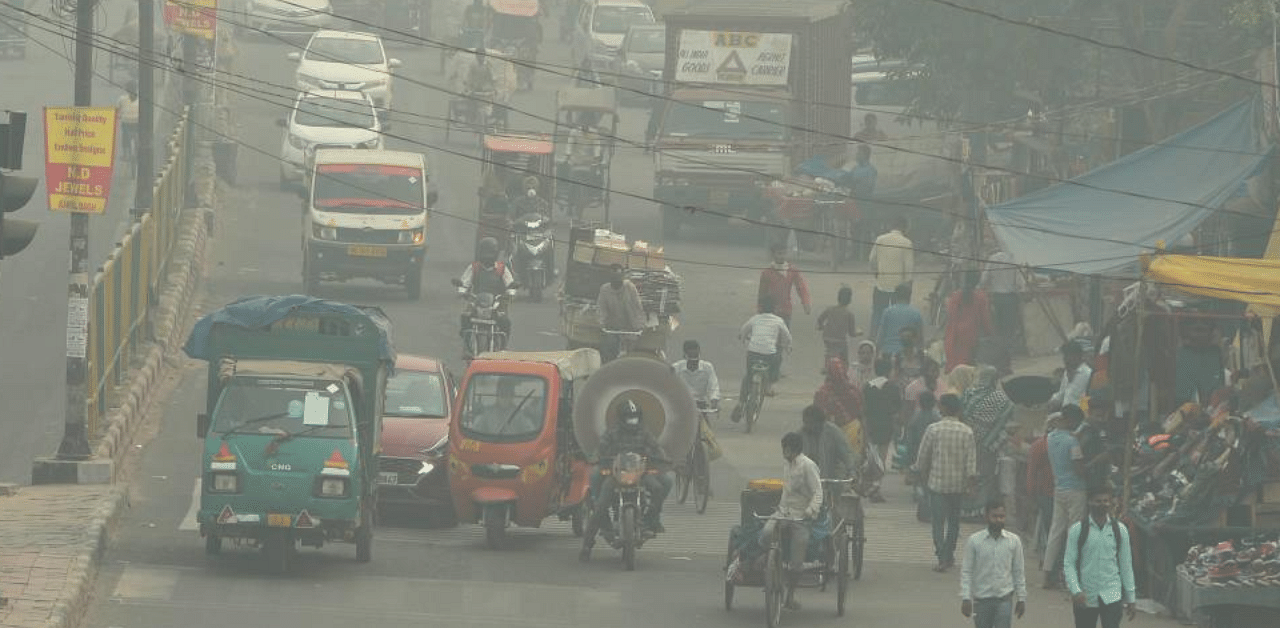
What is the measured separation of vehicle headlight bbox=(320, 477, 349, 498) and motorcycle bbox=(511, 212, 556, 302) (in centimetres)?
1657


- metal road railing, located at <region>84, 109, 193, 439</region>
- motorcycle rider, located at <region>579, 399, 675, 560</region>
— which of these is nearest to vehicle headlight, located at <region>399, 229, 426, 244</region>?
metal road railing, located at <region>84, 109, 193, 439</region>

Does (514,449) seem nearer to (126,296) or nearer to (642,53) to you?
(126,296)

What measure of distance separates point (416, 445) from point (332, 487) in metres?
3.32

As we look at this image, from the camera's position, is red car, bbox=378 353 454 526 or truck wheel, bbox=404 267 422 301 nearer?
red car, bbox=378 353 454 526

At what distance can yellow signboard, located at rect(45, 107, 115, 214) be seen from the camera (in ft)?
76.3

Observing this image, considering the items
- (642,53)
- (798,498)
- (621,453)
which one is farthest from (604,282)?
(642,53)

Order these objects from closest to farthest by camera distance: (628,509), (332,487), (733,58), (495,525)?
(332,487) < (628,509) < (495,525) < (733,58)

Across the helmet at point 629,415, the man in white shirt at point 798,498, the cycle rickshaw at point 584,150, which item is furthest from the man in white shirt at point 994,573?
the cycle rickshaw at point 584,150

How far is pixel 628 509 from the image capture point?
2108 cm

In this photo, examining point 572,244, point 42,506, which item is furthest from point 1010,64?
point 42,506

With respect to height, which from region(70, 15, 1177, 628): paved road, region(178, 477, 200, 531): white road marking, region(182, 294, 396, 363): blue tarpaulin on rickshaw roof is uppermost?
region(182, 294, 396, 363): blue tarpaulin on rickshaw roof

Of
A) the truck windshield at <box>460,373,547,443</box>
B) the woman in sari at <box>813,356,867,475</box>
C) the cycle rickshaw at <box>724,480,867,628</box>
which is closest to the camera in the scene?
the cycle rickshaw at <box>724,480,867,628</box>

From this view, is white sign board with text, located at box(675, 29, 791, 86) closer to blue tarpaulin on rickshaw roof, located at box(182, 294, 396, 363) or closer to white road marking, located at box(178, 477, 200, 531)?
white road marking, located at box(178, 477, 200, 531)

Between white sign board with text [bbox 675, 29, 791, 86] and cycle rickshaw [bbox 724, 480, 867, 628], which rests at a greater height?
white sign board with text [bbox 675, 29, 791, 86]
